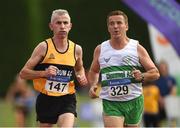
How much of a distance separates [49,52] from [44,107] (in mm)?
792

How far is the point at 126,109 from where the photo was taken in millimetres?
10070

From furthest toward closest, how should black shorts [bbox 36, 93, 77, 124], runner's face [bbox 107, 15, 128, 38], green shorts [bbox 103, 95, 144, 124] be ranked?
black shorts [bbox 36, 93, 77, 124] < green shorts [bbox 103, 95, 144, 124] < runner's face [bbox 107, 15, 128, 38]

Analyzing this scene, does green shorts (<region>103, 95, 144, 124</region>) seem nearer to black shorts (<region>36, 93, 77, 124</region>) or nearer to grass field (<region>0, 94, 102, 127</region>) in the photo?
black shorts (<region>36, 93, 77, 124</region>)

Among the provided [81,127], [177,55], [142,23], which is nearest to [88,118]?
[81,127]

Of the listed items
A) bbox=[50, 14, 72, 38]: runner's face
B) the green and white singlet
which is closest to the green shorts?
the green and white singlet

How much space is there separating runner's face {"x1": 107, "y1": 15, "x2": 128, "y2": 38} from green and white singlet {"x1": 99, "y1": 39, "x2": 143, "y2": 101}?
0.73 ft

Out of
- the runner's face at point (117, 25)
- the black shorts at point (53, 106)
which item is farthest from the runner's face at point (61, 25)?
the black shorts at point (53, 106)

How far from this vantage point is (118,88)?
32.8 ft

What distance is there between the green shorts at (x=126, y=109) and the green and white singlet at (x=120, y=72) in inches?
2.6

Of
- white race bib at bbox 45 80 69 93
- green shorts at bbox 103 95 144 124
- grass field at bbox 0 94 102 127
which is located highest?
white race bib at bbox 45 80 69 93

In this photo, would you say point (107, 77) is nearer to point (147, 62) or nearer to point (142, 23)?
point (147, 62)

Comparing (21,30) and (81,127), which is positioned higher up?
(21,30)

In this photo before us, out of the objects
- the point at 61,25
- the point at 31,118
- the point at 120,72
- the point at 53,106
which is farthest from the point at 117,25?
the point at 31,118

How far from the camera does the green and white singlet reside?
9.98m
